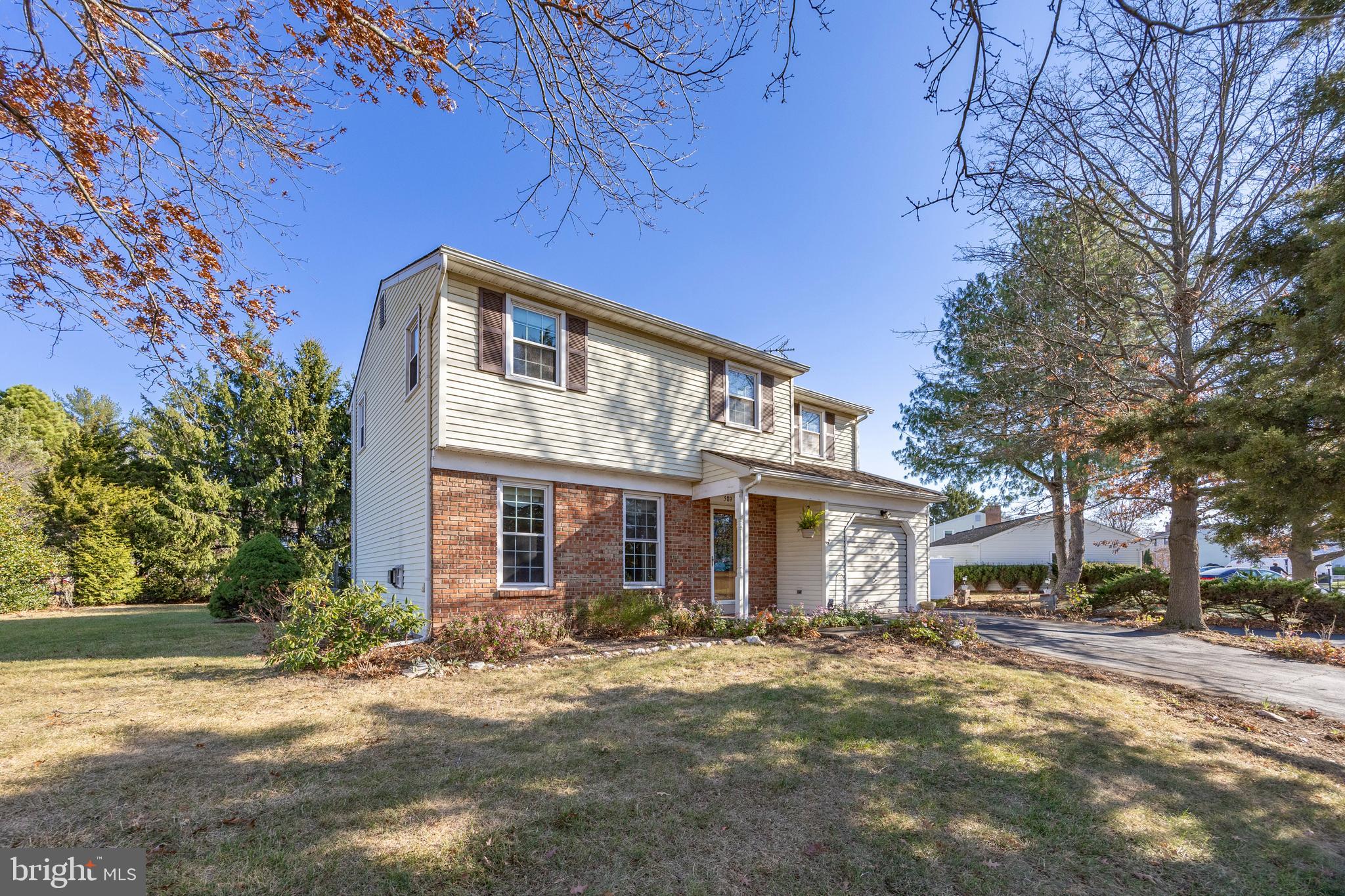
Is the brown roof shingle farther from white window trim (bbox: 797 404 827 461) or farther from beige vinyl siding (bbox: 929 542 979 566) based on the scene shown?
beige vinyl siding (bbox: 929 542 979 566)

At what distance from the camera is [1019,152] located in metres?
3.87

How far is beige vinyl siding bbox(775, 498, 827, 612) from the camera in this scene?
44.1 ft

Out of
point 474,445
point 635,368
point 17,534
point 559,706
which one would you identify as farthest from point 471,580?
point 17,534

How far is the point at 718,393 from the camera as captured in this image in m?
13.1

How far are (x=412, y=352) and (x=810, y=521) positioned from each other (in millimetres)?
8699

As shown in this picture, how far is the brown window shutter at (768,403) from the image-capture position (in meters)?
14.0

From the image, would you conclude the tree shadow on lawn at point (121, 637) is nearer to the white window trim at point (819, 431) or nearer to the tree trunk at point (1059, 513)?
the white window trim at point (819, 431)

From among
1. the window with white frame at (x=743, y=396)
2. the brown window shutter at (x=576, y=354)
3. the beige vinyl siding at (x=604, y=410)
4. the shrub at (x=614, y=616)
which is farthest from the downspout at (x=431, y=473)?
the window with white frame at (x=743, y=396)

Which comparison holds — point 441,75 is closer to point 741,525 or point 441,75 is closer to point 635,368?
point 635,368

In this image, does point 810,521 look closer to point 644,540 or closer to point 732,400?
point 732,400

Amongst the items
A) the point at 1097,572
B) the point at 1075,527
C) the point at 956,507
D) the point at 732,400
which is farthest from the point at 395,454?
the point at 956,507

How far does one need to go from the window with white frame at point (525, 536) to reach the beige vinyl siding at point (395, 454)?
1.26 m

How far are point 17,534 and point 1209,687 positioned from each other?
2629 cm

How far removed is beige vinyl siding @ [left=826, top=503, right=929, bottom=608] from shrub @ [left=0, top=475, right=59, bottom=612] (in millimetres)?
21403
